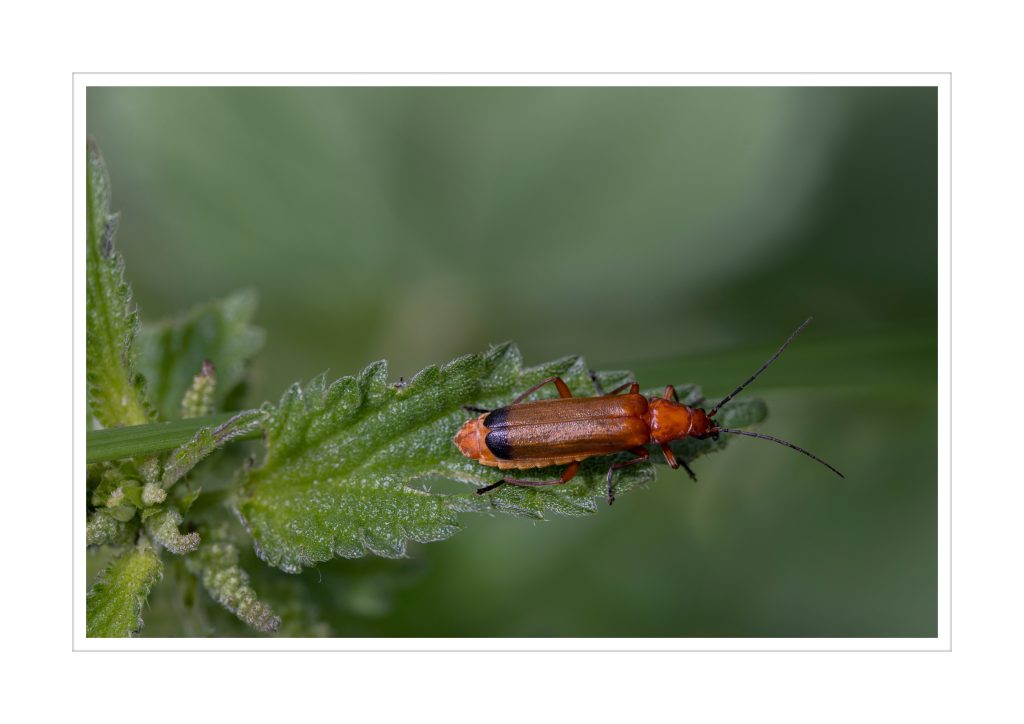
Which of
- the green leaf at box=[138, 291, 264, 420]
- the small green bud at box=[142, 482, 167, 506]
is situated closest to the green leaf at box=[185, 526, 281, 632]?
the small green bud at box=[142, 482, 167, 506]

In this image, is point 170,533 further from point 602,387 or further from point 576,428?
point 602,387

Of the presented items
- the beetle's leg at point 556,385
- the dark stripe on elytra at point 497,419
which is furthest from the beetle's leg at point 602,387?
the dark stripe on elytra at point 497,419

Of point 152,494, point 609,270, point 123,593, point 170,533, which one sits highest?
point 609,270

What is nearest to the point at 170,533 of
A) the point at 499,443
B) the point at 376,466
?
the point at 376,466

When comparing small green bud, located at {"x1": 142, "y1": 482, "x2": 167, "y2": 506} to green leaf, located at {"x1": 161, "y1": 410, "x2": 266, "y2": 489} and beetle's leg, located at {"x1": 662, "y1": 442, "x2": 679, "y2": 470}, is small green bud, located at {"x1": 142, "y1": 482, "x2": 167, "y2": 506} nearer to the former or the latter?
green leaf, located at {"x1": 161, "y1": 410, "x2": 266, "y2": 489}

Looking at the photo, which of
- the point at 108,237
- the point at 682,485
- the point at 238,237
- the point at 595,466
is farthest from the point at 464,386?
the point at 238,237
